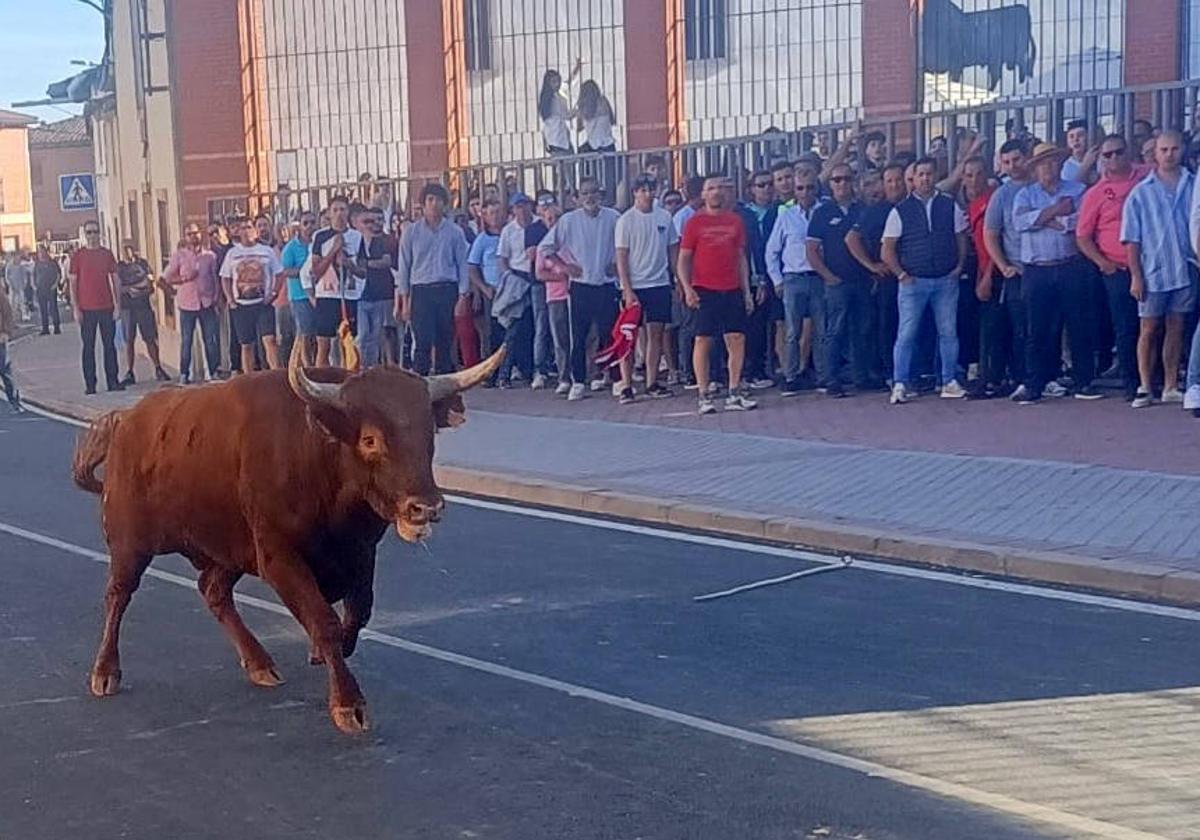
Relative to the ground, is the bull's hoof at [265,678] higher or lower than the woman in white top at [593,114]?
lower

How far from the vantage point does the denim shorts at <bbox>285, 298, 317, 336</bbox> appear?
1923cm

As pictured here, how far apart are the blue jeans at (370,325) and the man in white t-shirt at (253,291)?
2150 millimetres

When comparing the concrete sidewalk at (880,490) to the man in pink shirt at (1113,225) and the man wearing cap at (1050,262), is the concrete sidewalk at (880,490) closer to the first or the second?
the man wearing cap at (1050,262)

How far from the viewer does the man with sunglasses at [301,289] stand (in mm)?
19250

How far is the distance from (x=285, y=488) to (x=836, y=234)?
31.0ft

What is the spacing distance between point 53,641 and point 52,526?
367 centimetres

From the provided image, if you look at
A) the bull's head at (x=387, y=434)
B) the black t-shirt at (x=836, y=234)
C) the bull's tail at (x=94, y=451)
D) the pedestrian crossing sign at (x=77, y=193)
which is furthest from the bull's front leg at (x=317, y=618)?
the pedestrian crossing sign at (x=77, y=193)

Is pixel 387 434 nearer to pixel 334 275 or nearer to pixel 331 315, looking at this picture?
pixel 334 275

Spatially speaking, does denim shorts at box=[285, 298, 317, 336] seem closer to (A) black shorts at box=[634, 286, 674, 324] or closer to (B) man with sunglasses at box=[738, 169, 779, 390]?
(A) black shorts at box=[634, 286, 674, 324]

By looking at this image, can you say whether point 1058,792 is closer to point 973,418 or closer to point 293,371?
point 293,371

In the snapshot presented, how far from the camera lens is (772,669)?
7.66m

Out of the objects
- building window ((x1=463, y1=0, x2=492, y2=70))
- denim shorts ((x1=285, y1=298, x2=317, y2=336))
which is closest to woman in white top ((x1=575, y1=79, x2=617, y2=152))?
building window ((x1=463, y1=0, x2=492, y2=70))

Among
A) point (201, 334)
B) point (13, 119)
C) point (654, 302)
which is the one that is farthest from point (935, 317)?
point (13, 119)

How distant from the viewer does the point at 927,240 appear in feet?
48.9
